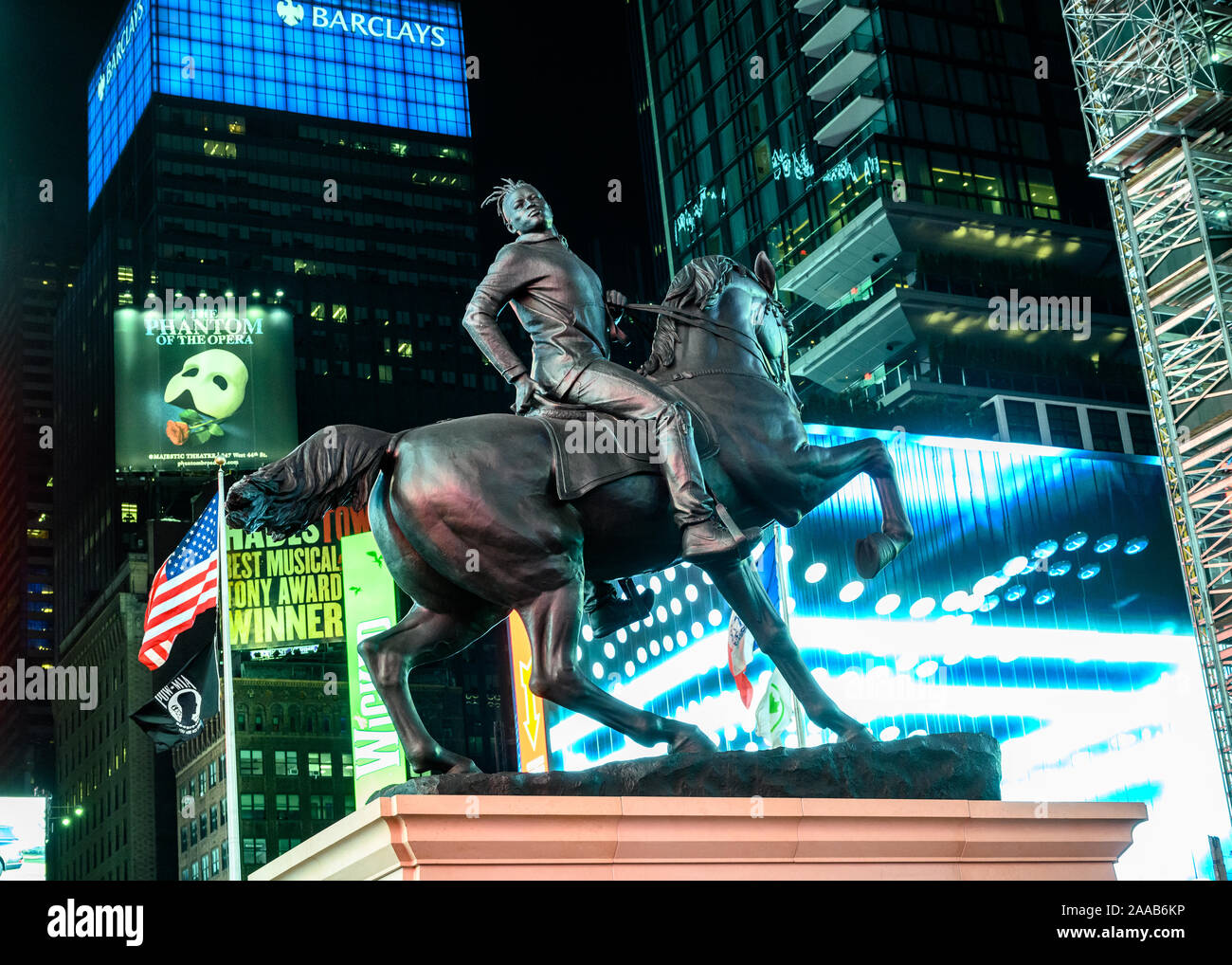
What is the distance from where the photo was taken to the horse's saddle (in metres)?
9.31

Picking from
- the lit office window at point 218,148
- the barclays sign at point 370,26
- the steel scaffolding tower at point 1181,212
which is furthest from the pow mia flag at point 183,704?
the barclays sign at point 370,26

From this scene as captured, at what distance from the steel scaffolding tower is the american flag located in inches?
926

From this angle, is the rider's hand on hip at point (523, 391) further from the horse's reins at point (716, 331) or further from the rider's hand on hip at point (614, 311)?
the horse's reins at point (716, 331)

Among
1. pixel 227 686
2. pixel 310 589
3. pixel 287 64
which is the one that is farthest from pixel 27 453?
pixel 227 686

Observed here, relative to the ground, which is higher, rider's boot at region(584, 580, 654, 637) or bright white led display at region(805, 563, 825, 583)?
bright white led display at region(805, 563, 825, 583)

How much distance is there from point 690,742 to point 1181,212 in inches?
1362

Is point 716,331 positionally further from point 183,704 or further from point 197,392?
point 197,392

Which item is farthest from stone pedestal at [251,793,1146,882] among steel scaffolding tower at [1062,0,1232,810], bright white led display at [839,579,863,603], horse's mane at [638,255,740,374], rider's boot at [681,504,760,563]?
bright white led display at [839,579,863,603]

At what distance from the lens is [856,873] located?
8.73m

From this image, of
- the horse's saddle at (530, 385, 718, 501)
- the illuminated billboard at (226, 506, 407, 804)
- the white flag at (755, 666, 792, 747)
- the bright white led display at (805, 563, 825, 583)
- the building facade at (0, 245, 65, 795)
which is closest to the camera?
the horse's saddle at (530, 385, 718, 501)

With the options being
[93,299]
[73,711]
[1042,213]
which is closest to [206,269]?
[93,299]

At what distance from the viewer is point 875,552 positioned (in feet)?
32.5

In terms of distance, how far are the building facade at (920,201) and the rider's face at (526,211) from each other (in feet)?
172

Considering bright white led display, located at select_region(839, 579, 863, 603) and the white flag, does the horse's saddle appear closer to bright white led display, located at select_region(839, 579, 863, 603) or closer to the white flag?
the white flag
